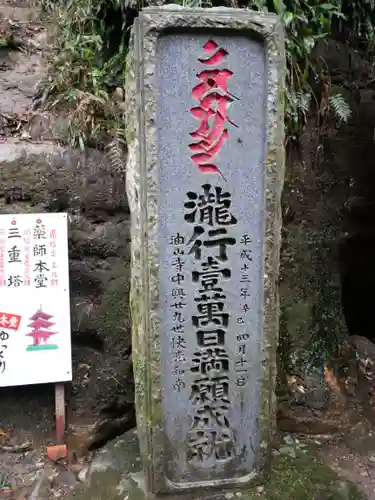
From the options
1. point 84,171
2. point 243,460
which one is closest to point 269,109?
point 84,171

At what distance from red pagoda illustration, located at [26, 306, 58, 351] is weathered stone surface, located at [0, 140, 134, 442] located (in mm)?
423

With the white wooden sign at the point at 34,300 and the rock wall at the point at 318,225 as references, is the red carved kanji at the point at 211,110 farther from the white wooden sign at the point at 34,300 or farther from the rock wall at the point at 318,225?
the rock wall at the point at 318,225

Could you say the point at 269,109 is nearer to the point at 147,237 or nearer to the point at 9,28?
the point at 147,237

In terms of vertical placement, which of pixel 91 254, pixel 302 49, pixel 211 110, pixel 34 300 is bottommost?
pixel 34 300

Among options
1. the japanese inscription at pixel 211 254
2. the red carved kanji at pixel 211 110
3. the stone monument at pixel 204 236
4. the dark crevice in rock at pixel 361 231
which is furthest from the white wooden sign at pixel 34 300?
the dark crevice in rock at pixel 361 231

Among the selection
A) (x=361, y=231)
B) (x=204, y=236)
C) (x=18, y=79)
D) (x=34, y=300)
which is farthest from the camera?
(x=361, y=231)

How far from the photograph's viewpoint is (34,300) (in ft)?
10.5

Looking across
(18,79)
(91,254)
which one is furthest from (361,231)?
(18,79)

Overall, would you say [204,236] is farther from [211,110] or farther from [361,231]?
[361,231]

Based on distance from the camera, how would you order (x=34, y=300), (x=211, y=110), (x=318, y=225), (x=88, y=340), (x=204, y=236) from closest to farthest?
(x=211, y=110) → (x=204, y=236) → (x=34, y=300) → (x=88, y=340) → (x=318, y=225)

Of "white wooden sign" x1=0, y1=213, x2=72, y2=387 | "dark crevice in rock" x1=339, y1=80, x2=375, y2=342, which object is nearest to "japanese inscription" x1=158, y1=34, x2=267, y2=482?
"white wooden sign" x1=0, y1=213, x2=72, y2=387

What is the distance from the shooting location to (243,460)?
9.50 feet

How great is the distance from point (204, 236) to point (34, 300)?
4.25 ft

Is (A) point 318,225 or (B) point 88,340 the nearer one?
(B) point 88,340
